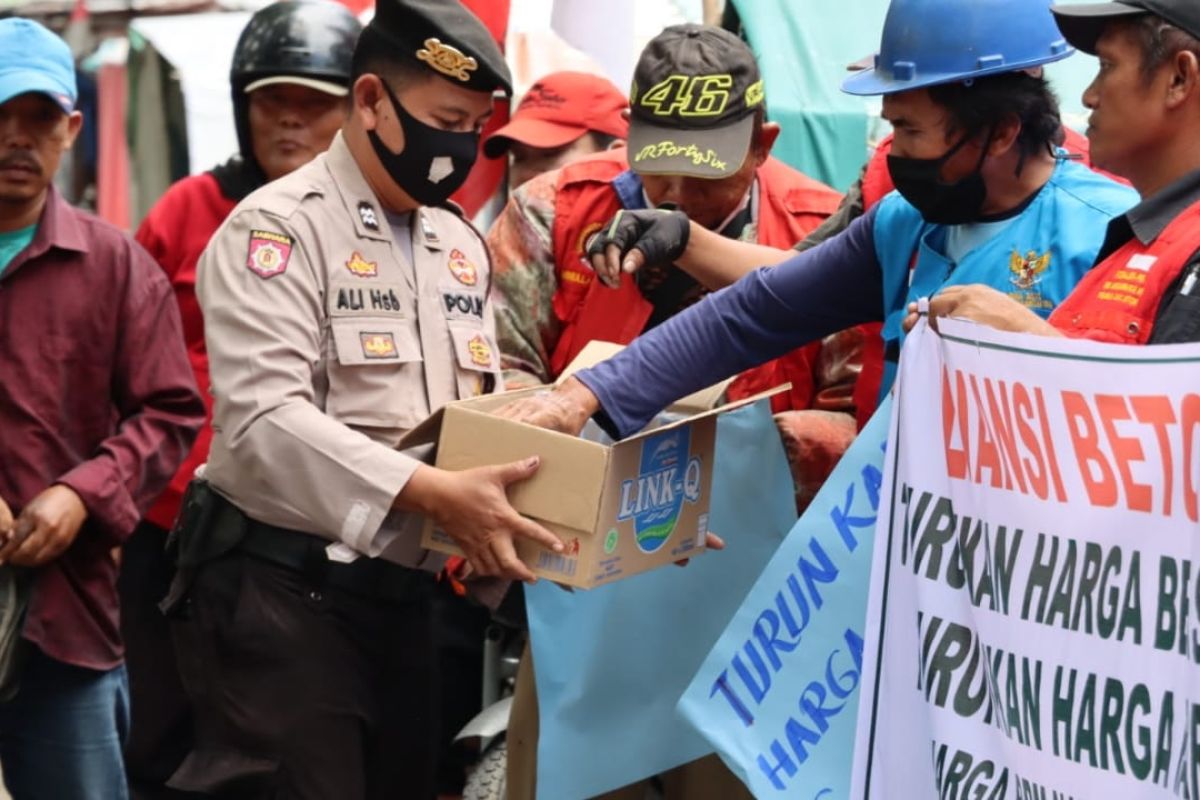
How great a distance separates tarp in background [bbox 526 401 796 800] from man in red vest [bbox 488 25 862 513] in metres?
0.48

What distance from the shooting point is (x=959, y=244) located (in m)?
3.95

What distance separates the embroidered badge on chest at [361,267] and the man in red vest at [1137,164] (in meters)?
1.35

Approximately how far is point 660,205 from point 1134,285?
2167mm

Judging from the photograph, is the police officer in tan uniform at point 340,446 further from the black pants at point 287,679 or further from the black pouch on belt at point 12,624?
the black pouch on belt at point 12,624

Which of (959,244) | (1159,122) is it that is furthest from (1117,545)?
(959,244)

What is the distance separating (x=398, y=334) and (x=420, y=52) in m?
0.61

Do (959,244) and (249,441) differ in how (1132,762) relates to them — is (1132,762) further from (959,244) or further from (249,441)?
(249,441)

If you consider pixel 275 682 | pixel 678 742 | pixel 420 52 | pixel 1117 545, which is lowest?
pixel 678 742

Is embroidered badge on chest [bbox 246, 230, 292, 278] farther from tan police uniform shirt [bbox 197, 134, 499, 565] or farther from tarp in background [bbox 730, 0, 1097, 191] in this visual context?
tarp in background [bbox 730, 0, 1097, 191]

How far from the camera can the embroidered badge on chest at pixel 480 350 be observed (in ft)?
14.5

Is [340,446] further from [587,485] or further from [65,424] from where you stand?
[65,424]

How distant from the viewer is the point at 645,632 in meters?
4.65

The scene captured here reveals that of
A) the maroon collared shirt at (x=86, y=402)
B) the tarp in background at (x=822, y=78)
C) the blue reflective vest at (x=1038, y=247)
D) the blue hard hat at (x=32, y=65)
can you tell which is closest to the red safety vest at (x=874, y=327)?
the blue reflective vest at (x=1038, y=247)

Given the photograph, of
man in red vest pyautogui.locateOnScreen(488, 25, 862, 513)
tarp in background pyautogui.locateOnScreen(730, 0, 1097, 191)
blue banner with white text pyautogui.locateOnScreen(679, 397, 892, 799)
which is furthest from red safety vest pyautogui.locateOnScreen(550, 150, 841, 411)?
tarp in background pyautogui.locateOnScreen(730, 0, 1097, 191)
